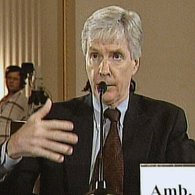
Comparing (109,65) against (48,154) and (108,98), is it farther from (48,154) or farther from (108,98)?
(48,154)

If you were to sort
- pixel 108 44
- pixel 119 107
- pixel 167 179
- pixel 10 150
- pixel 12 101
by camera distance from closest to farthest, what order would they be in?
1. pixel 167 179
2. pixel 10 150
3. pixel 108 44
4. pixel 119 107
5. pixel 12 101

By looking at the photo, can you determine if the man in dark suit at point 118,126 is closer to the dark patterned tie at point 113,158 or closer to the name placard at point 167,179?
the dark patterned tie at point 113,158

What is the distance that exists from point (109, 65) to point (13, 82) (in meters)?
1.74

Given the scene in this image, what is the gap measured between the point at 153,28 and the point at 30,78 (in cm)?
65

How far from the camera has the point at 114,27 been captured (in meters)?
1.36

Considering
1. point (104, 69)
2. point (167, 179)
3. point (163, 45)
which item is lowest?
point (167, 179)

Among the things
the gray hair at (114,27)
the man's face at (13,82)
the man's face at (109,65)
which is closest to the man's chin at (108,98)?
the man's face at (109,65)

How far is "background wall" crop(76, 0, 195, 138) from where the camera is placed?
3.13m

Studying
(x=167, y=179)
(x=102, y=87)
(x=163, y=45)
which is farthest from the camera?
(x=163, y=45)

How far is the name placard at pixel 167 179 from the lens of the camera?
3.34 ft

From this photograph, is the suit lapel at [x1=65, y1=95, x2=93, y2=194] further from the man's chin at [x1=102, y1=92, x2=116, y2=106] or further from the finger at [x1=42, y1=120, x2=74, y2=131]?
the finger at [x1=42, y1=120, x2=74, y2=131]

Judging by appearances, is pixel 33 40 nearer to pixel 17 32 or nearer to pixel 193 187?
pixel 17 32

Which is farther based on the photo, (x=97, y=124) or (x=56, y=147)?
(x=97, y=124)

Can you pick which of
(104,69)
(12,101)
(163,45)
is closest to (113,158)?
(104,69)
